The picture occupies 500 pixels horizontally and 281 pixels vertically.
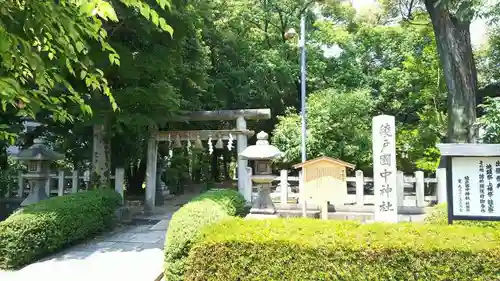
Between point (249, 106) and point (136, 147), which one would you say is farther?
point (249, 106)

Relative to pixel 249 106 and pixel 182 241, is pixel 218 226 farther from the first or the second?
pixel 249 106

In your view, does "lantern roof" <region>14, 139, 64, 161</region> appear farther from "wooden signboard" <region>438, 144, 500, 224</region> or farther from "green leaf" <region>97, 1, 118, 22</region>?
"wooden signboard" <region>438, 144, 500, 224</region>

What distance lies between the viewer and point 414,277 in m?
4.16

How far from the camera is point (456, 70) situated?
437 inches

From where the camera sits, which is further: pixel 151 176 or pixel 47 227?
pixel 151 176

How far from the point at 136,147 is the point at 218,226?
8.08 m

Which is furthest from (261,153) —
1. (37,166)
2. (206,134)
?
(37,166)

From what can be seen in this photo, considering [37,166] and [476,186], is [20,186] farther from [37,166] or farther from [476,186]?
[476,186]

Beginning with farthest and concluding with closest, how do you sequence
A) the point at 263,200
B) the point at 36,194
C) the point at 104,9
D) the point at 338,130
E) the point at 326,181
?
the point at 338,130, the point at 36,194, the point at 263,200, the point at 326,181, the point at 104,9

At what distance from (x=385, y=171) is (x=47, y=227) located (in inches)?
247

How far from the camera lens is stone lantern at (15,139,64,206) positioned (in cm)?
920

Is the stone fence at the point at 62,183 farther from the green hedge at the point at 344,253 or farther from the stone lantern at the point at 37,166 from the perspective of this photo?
the green hedge at the point at 344,253

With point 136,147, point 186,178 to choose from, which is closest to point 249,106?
point 186,178

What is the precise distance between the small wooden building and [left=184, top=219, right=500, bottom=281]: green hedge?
247cm
